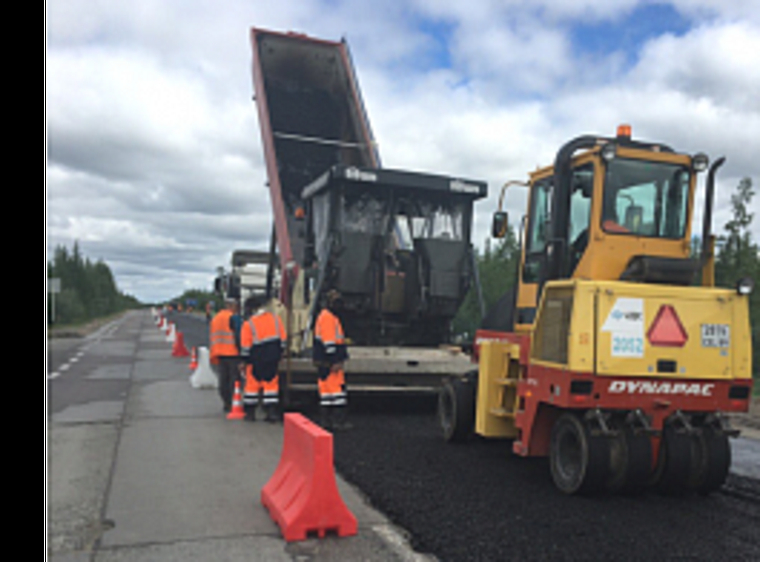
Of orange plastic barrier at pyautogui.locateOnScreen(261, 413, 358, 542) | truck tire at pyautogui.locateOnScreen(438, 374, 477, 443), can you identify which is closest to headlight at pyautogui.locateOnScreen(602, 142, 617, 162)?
truck tire at pyautogui.locateOnScreen(438, 374, 477, 443)

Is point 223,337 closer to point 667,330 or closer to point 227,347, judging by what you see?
point 227,347

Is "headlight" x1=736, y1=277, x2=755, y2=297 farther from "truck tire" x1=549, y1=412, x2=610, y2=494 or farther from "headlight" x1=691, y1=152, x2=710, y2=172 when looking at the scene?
"truck tire" x1=549, y1=412, x2=610, y2=494

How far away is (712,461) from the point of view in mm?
5758

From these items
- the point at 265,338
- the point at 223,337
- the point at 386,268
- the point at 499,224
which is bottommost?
the point at 223,337

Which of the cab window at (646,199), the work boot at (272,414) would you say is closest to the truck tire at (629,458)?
the cab window at (646,199)

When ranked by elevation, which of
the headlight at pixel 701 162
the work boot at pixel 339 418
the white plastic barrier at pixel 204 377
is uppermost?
the headlight at pixel 701 162

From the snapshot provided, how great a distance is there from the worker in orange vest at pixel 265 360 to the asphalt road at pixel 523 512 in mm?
1812

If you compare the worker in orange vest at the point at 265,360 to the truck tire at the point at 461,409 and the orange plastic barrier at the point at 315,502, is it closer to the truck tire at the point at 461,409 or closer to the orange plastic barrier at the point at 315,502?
the truck tire at the point at 461,409

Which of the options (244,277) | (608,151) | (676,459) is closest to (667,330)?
(676,459)

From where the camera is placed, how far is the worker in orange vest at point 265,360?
919 cm

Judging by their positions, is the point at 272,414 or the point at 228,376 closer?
the point at 272,414

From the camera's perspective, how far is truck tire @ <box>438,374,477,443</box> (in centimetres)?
770

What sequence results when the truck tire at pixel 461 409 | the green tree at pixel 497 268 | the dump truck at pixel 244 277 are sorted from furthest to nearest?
the green tree at pixel 497 268 → the dump truck at pixel 244 277 → the truck tire at pixel 461 409

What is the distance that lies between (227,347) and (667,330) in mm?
6266
